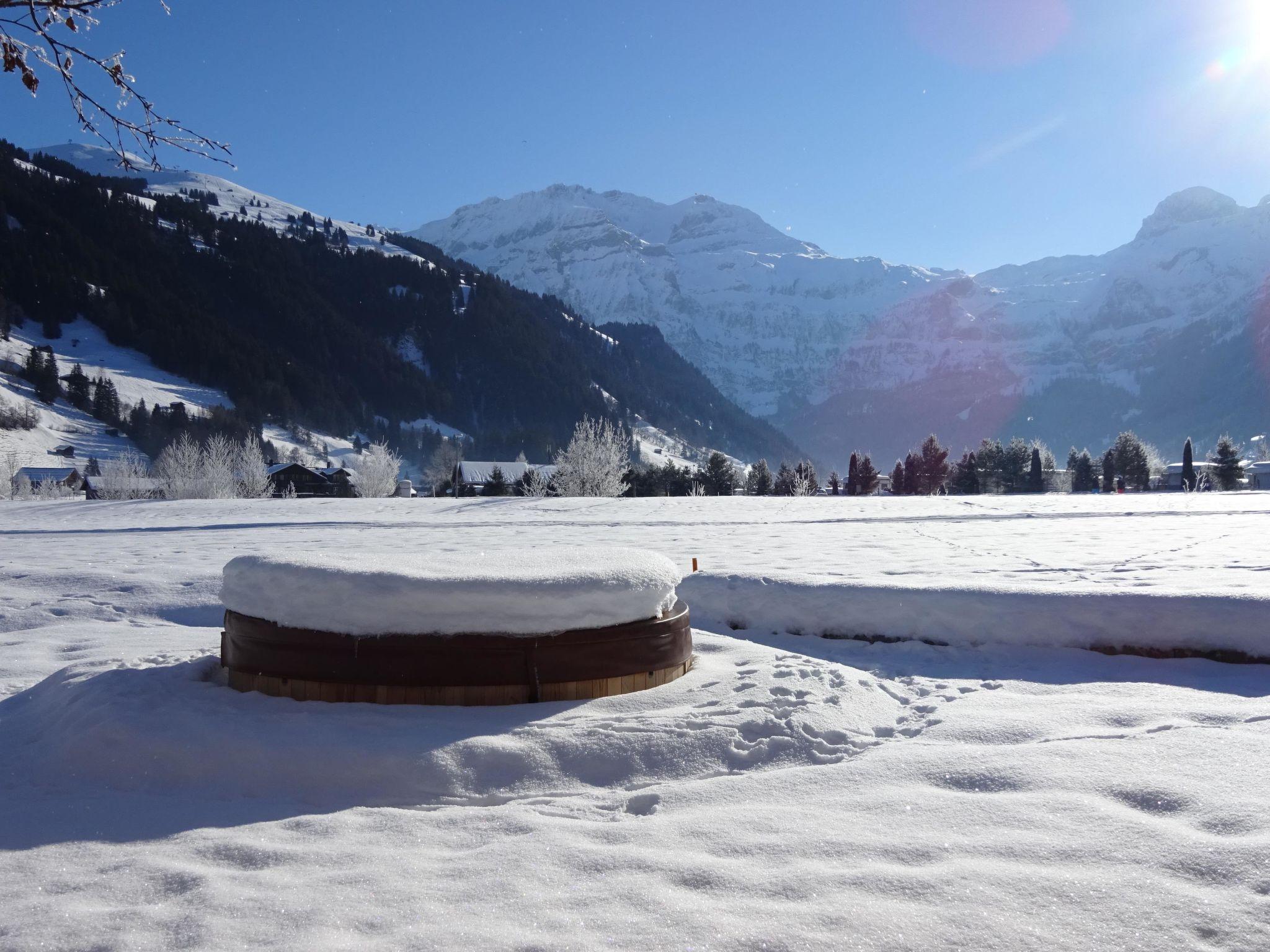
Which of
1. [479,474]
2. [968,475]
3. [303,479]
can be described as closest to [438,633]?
[968,475]

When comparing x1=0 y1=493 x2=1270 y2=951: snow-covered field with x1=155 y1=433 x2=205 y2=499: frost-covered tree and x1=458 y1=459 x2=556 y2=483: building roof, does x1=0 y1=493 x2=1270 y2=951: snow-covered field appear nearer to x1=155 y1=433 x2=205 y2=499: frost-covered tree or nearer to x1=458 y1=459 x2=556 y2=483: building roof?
x1=155 y1=433 x2=205 y2=499: frost-covered tree

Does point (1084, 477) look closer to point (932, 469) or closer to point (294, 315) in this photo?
point (932, 469)

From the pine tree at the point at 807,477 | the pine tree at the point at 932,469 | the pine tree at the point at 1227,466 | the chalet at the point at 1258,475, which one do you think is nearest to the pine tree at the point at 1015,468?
the pine tree at the point at 932,469

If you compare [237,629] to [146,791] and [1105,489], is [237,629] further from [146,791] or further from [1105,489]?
[1105,489]

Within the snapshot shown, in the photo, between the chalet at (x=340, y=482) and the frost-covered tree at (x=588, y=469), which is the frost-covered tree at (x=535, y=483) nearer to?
the frost-covered tree at (x=588, y=469)

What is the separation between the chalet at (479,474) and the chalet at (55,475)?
33.7 m

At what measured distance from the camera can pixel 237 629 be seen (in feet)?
15.7

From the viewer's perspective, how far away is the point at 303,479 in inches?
3179

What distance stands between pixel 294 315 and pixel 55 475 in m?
92.8

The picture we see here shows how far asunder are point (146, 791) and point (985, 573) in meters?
8.43

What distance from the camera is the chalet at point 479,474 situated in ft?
243

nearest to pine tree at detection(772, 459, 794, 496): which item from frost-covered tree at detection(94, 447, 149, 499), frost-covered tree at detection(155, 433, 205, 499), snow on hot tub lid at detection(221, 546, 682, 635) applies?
frost-covered tree at detection(155, 433, 205, 499)

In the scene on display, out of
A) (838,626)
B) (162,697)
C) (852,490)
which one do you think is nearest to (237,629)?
(162,697)

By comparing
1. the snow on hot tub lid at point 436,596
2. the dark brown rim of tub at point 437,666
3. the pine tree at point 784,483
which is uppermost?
the pine tree at point 784,483
